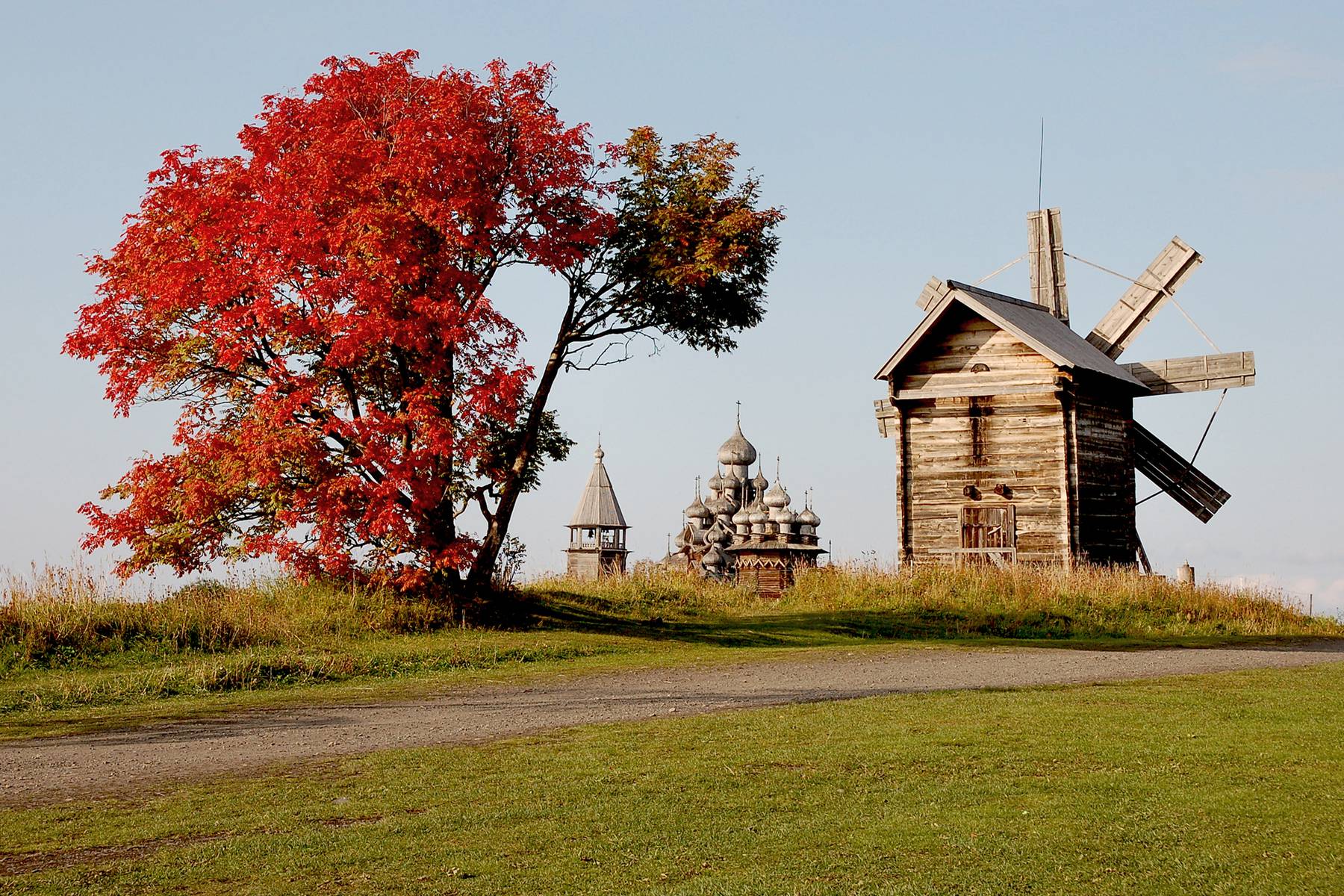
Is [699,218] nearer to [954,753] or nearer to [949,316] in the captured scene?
[949,316]

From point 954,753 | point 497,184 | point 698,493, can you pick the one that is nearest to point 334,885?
point 954,753

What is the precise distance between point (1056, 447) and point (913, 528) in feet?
14.9

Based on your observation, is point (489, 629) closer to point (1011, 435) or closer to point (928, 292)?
point (1011, 435)

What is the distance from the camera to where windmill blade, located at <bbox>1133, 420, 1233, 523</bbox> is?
39500mm

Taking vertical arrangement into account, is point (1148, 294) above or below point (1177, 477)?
above

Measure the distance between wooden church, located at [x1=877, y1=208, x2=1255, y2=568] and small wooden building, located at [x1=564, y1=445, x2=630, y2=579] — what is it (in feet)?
137

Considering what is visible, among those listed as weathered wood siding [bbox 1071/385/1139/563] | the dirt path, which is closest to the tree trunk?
the dirt path

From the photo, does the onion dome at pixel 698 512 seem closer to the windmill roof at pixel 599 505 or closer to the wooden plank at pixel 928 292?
the windmill roof at pixel 599 505

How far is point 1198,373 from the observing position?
3859 cm

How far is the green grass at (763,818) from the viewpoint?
28.1ft

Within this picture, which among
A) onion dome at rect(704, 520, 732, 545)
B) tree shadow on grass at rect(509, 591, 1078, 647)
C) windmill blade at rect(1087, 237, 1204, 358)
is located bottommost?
tree shadow on grass at rect(509, 591, 1078, 647)

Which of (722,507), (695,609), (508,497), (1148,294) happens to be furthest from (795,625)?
(722,507)

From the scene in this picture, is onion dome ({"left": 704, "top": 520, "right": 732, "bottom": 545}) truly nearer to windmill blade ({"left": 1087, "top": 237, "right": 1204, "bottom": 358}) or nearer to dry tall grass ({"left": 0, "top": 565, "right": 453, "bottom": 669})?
windmill blade ({"left": 1087, "top": 237, "right": 1204, "bottom": 358})

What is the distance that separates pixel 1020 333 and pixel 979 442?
3255mm
